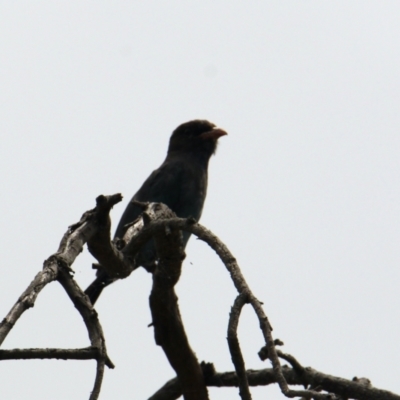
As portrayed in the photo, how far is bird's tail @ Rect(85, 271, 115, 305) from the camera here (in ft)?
22.6

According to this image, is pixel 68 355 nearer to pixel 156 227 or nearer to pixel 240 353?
pixel 240 353

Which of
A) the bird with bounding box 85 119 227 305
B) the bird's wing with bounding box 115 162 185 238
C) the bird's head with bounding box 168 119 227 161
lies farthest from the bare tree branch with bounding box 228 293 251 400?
the bird's head with bounding box 168 119 227 161

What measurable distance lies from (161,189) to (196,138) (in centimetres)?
89

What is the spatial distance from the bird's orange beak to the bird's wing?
0.53 m

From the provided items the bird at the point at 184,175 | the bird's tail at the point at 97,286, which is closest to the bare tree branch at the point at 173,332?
the bird's tail at the point at 97,286

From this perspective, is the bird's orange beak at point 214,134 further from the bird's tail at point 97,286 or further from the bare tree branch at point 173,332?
the bare tree branch at point 173,332

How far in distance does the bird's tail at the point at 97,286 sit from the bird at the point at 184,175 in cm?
124

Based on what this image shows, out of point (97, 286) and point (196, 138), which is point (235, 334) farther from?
point (196, 138)

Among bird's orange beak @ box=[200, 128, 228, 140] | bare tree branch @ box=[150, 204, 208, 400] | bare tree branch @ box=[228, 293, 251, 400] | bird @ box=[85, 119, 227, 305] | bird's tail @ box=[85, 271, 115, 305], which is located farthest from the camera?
bird's orange beak @ box=[200, 128, 228, 140]

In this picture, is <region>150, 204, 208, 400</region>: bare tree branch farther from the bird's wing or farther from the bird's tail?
the bird's wing

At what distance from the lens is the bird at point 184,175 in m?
8.75

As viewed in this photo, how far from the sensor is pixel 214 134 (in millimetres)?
9398

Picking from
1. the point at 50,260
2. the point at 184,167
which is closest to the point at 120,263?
the point at 50,260

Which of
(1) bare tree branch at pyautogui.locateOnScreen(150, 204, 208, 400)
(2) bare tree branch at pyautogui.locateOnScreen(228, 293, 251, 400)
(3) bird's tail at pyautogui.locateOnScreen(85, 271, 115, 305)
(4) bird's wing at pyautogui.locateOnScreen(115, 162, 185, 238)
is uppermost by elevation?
(4) bird's wing at pyautogui.locateOnScreen(115, 162, 185, 238)
